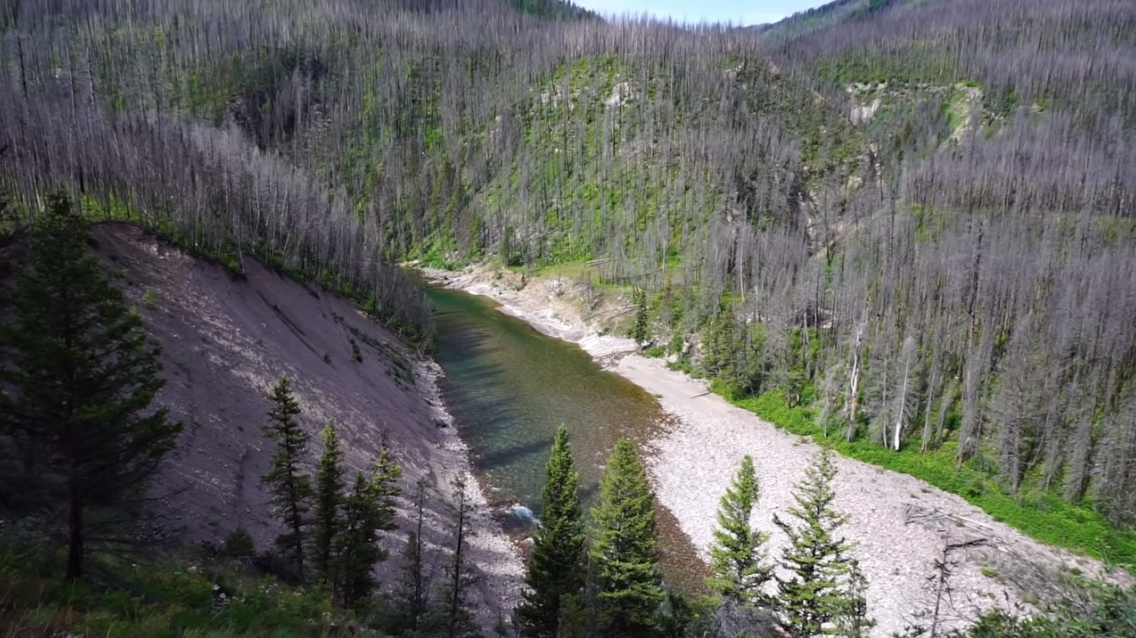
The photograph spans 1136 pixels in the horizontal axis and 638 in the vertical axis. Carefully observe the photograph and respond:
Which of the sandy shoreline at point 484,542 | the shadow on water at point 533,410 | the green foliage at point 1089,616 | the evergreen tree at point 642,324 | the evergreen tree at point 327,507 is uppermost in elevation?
the green foliage at point 1089,616

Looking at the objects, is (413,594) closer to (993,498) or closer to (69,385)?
(69,385)

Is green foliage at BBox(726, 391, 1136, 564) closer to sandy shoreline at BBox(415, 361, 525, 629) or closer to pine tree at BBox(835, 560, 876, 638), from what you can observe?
pine tree at BBox(835, 560, 876, 638)

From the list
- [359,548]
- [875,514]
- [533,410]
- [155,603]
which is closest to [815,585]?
[875,514]

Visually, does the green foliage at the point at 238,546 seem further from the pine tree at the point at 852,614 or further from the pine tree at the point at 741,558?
the pine tree at the point at 852,614

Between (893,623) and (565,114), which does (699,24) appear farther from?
(893,623)

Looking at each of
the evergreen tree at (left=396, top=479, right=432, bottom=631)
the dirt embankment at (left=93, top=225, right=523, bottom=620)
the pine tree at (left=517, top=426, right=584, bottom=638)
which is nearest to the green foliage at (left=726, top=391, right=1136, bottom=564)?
the pine tree at (left=517, top=426, right=584, bottom=638)

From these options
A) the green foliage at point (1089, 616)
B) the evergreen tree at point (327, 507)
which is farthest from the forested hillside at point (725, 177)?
the evergreen tree at point (327, 507)

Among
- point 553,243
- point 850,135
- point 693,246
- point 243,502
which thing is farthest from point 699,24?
point 243,502
